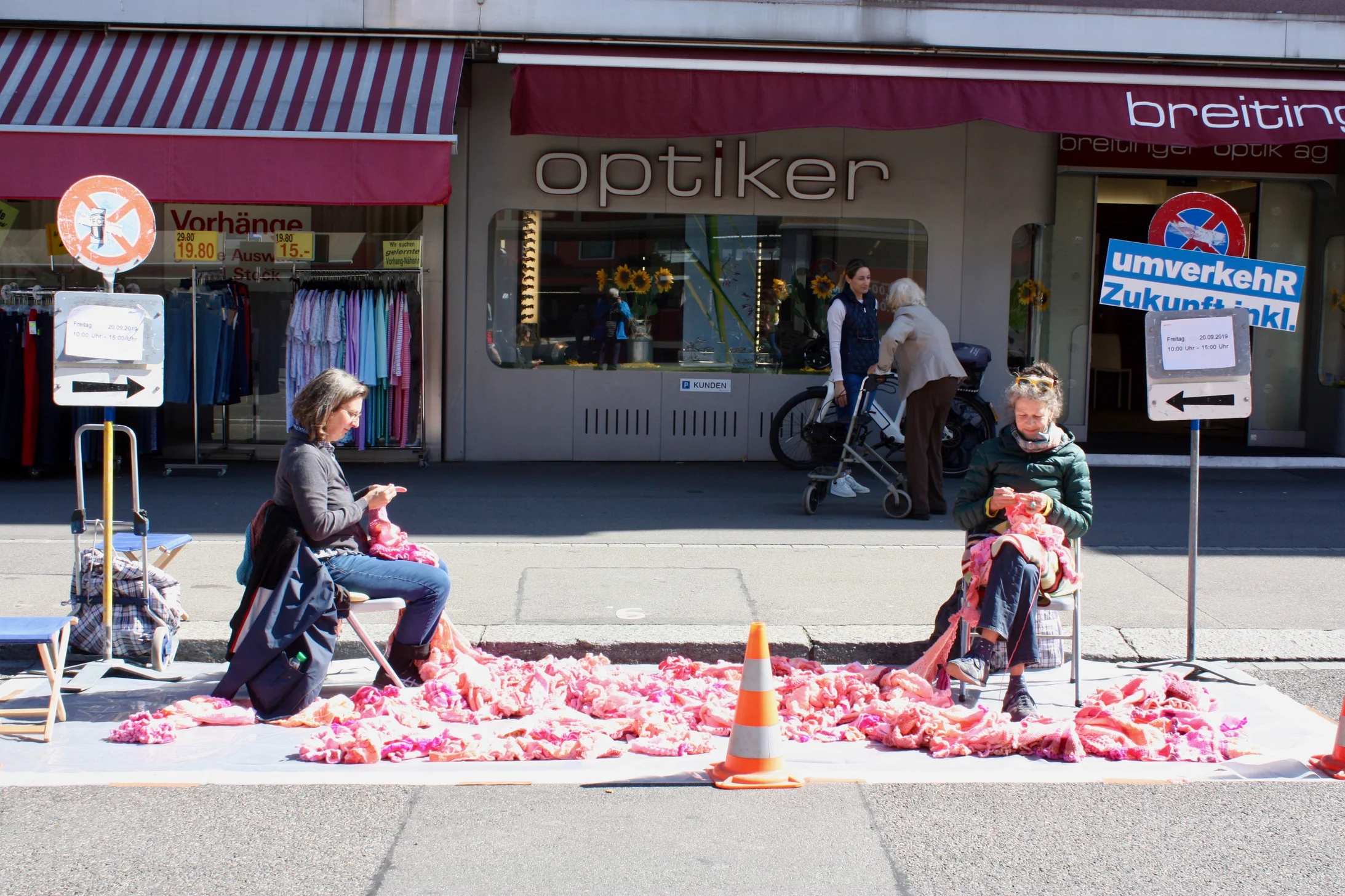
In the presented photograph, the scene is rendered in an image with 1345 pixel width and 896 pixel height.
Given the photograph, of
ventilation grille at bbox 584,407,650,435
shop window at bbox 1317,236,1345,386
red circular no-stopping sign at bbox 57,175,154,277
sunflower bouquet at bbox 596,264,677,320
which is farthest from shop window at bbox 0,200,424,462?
shop window at bbox 1317,236,1345,386

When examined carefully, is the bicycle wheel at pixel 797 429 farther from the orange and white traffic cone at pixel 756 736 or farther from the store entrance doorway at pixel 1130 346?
the orange and white traffic cone at pixel 756 736

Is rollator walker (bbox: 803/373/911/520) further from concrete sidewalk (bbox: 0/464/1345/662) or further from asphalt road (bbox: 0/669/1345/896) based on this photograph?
asphalt road (bbox: 0/669/1345/896)

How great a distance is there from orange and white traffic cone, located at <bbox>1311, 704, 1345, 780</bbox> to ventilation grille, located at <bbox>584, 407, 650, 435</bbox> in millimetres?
8558

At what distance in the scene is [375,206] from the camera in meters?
12.6

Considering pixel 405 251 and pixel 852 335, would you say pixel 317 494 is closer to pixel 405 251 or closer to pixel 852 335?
pixel 852 335

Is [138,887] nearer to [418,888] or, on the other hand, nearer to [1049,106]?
[418,888]

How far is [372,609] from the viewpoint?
18.2ft

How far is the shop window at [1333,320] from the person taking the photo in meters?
13.9

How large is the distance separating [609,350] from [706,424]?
3.96 feet

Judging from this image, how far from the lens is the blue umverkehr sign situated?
6328 mm

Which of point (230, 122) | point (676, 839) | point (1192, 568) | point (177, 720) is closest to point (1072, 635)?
point (1192, 568)

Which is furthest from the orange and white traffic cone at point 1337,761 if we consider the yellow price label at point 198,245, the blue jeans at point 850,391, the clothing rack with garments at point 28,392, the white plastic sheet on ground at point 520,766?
the yellow price label at point 198,245

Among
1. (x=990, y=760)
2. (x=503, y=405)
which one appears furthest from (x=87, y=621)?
(x=503, y=405)

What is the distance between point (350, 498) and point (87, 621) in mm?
1450
